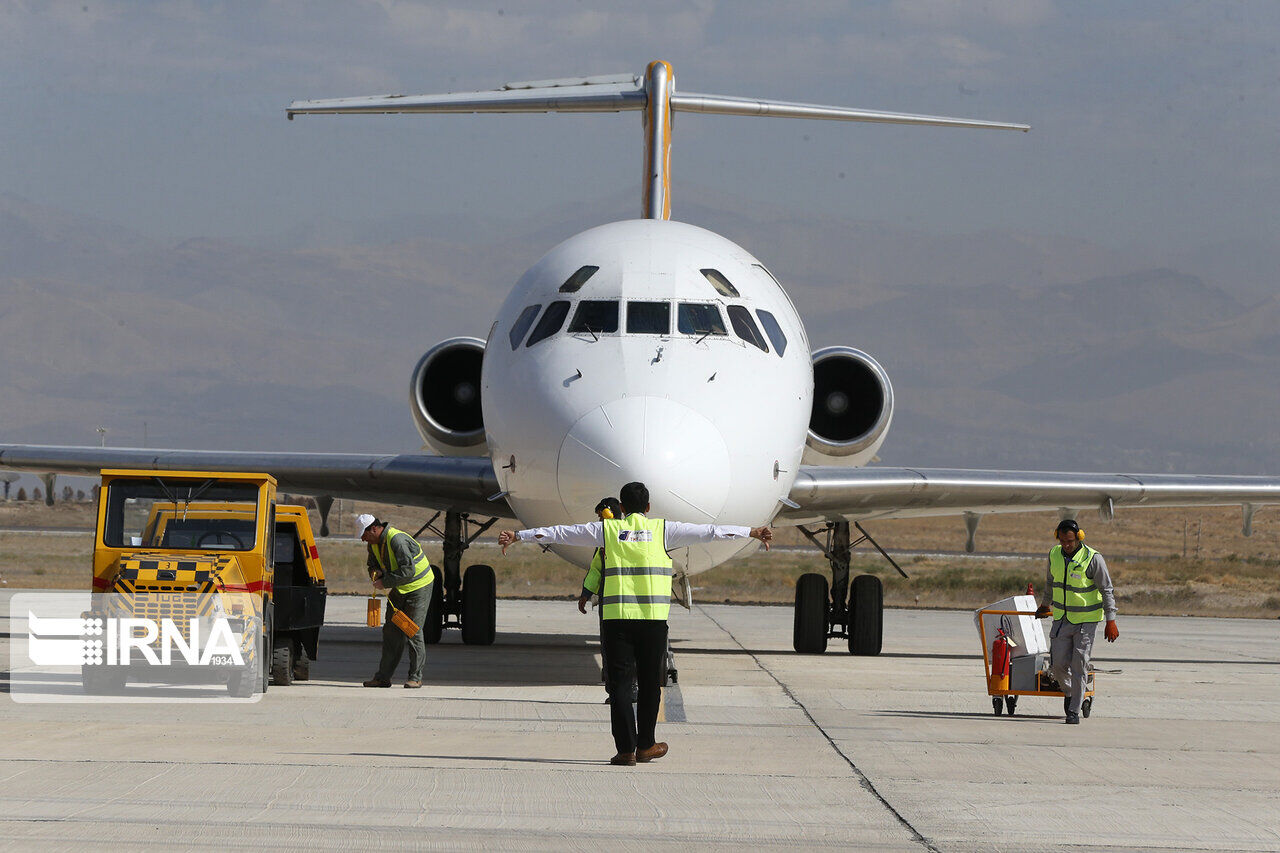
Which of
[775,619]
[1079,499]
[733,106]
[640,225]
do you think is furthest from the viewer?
[775,619]

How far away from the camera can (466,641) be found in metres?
19.0

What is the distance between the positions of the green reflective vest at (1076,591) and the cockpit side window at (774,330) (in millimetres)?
2815

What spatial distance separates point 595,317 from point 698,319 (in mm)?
838

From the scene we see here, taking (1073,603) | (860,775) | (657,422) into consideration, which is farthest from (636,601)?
(1073,603)

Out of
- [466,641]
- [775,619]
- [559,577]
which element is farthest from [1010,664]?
[559,577]

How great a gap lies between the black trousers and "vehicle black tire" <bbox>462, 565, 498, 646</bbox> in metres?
9.36

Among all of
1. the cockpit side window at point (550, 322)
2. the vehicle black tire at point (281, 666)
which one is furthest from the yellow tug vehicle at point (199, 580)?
the cockpit side window at point (550, 322)

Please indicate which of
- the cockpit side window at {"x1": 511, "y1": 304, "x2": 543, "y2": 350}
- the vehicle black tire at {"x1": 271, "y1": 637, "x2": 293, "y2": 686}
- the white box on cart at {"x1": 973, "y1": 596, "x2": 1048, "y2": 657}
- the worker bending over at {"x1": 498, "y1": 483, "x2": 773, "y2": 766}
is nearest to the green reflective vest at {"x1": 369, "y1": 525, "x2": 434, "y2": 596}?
the vehicle black tire at {"x1": 271, "y1": 637, "x2": 293, "y2": 686}

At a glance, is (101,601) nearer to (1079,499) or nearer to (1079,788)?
(1079,788)

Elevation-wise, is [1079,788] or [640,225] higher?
[640,225]

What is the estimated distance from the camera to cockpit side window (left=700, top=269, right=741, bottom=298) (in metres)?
13.7

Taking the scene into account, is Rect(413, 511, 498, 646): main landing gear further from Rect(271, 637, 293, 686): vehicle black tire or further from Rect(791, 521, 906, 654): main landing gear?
Rect(271, 637, 293, 686): vehicle black tire

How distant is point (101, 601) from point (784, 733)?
5512mm

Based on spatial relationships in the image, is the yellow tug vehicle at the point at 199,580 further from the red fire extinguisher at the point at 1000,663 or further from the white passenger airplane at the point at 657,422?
the red fire extinguisher at the point at 1000,663
